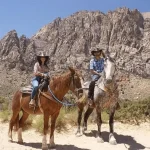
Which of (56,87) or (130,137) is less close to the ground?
(56,87)

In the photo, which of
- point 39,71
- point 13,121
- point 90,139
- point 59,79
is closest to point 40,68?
point 39,71

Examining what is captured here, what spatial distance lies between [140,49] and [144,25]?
21.8 meters

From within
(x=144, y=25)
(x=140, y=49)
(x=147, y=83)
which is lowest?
(x=147, y=83)

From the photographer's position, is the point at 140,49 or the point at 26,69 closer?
the point at 26,69

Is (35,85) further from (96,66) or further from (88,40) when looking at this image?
(88,40)

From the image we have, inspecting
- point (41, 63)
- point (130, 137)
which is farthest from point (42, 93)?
point (130, 137)

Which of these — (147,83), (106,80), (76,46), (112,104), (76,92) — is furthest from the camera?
(76,46)

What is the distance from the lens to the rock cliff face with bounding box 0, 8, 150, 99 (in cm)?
10638

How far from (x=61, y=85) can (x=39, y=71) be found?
3.16 ft

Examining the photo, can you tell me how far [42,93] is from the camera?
8969 mm

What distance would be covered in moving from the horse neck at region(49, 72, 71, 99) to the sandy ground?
1.81 metres

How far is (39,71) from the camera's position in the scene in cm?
935

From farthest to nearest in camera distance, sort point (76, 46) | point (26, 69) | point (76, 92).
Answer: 1. point (76, 46)
2. point (26, 69)
3. point (76, 92)

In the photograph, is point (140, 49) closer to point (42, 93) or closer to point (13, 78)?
point (13, 78)
